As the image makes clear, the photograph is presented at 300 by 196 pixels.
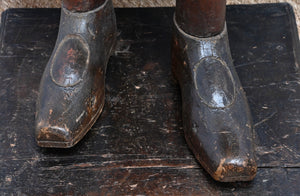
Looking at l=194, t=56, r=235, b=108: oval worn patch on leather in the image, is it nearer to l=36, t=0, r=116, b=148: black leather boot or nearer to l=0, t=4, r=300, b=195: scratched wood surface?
l=0, t=4, r=300, b=195: scratched wood surface

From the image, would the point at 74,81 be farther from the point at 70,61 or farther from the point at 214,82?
the point at 214,82

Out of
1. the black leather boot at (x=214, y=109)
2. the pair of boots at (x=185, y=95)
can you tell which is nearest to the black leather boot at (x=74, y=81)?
the pair of boots at (x=185, y=95)

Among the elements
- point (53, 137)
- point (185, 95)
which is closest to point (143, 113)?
point (185, 95)

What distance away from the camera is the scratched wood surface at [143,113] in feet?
3.07

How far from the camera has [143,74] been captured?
1.13 metres

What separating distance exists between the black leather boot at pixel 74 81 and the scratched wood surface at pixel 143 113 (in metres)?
0.06

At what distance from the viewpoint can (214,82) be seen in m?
0.94

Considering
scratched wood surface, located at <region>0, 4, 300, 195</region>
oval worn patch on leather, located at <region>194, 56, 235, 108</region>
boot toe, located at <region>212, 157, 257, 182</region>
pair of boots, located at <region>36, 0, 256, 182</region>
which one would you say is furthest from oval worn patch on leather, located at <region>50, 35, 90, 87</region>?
boot toe, located at <region>212, 157, 257, 182</region>

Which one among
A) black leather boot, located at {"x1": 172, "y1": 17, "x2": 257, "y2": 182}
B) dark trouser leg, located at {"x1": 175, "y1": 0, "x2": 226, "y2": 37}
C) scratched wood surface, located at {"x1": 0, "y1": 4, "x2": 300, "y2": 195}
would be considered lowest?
scratched wood surface, located at {"x1": 0, "y1": 4, "x2": 300, "y2": 195}

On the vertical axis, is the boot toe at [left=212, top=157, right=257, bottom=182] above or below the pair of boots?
below

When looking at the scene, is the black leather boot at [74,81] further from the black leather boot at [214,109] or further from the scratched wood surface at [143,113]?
the black leather boot at [214,109]

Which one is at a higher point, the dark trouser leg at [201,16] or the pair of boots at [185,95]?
the dark trouser leg at [201,16]

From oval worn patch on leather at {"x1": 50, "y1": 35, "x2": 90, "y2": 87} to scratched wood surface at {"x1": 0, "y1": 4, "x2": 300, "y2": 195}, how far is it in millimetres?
132

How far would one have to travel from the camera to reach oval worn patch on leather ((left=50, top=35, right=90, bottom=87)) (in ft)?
3.16
